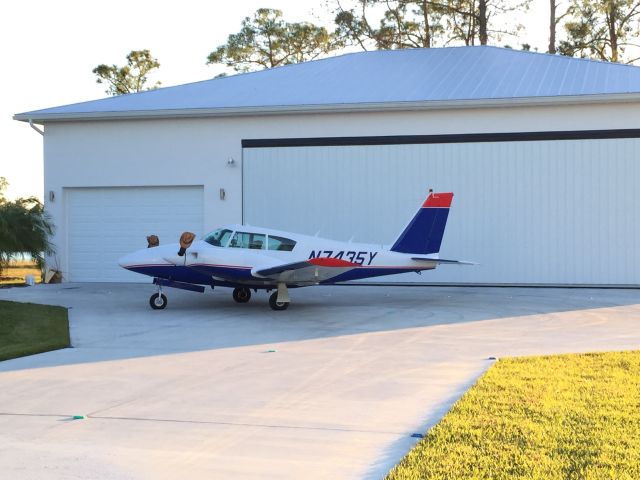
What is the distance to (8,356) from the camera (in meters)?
10.1

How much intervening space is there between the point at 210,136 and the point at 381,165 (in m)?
4.65

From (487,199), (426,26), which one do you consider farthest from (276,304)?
(426,26)

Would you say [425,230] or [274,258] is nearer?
[274,258]

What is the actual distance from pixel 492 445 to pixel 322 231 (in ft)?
50.6

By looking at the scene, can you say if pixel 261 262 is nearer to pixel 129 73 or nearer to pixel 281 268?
pixel 281 268

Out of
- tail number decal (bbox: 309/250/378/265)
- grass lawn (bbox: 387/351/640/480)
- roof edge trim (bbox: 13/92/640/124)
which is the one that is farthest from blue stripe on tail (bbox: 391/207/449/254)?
grass lawn (bbox: 387/351/640/480)

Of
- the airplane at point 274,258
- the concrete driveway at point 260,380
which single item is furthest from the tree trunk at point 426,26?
the airplane at point 274,258

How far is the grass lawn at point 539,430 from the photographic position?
520 centimetres

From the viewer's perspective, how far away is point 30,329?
41.3 ft

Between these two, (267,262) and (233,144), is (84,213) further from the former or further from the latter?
(267,262)

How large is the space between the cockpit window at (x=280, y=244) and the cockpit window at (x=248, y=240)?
136 mm

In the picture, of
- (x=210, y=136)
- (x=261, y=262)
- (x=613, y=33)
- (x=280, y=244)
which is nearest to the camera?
(x=261, y=262)

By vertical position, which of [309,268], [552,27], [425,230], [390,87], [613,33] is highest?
[552,27]

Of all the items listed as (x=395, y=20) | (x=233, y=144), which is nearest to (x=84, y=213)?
(x=233, y=144)
